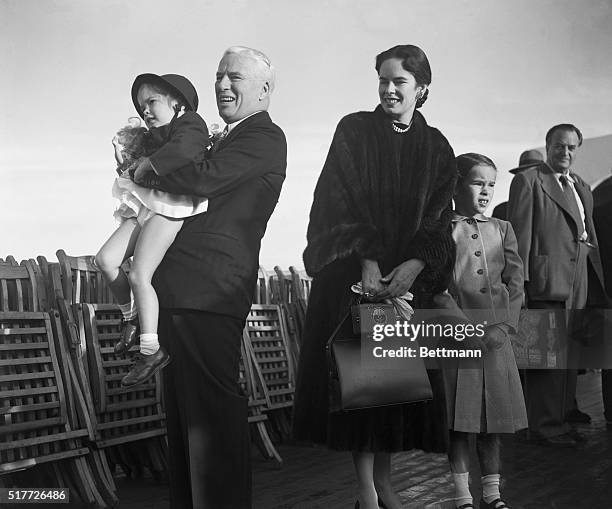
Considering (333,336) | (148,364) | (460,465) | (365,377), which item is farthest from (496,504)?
(148,364)

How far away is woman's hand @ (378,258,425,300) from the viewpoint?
347cm

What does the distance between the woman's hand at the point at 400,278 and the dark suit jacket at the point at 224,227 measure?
1.70 ft

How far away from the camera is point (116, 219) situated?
3420mm

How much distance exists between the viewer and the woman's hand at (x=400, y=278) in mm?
3475

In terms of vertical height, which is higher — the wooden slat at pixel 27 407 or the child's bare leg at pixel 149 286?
the child's bare leg at pixel 149 286

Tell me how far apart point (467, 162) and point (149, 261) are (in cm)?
143

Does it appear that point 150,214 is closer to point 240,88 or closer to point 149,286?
point 149,286

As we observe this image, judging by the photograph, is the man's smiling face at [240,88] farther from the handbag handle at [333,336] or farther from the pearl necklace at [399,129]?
the handbag handle at [333,336]

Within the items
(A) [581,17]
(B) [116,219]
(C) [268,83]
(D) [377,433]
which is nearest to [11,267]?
(B) [116,219]

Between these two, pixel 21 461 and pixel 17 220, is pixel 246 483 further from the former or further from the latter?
pixel 17 220

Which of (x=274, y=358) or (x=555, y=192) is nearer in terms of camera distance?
(x=555, y=192)

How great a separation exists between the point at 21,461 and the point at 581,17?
3.25 meters

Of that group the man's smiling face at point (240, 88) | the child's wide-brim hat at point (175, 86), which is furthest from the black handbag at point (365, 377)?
the child's wide-brim hat at point (175, 86)

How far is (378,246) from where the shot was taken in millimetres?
3469
